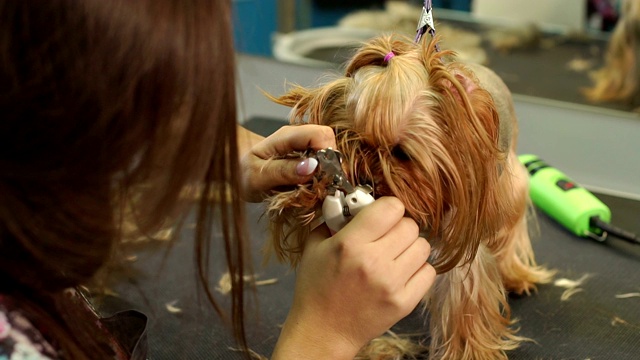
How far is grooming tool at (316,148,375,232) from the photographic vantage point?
29.2 inches

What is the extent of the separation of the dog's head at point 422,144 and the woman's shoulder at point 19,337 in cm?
29

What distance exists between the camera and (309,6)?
189 centimetres

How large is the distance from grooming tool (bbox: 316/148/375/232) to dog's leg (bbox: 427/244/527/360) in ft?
0.96

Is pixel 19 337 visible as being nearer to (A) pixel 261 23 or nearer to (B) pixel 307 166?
(B) pixel 307 166

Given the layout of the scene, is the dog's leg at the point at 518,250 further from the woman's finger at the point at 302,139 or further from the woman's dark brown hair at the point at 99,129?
the woman's dark brown hair at the point at 99,129

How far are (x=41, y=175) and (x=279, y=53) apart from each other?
1323 mm

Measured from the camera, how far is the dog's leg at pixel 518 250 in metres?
1.08

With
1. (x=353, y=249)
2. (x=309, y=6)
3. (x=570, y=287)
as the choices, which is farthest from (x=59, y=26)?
(x=309, y=6)

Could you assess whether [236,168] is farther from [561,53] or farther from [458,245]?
[561,53]

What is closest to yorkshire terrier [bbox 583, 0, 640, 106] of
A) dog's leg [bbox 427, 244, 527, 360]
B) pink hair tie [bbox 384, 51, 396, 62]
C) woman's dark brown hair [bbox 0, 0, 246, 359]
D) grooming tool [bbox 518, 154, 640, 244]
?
grooming tool [bbox 518, 154, 640, 244]

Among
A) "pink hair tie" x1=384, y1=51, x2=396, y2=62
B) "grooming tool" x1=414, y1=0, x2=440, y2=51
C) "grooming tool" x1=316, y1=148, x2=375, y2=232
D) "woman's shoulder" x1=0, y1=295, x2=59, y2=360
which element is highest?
"grooming tool" x1=414, y1=0, x2=440, y2=51

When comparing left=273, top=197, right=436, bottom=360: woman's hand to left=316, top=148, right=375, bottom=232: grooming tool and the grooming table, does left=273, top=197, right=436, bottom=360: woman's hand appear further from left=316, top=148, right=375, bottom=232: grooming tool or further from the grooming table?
the grooming table

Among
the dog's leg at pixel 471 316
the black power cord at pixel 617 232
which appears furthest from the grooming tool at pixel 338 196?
the black power cord at pixel 617 232

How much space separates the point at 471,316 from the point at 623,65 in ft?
2.26
